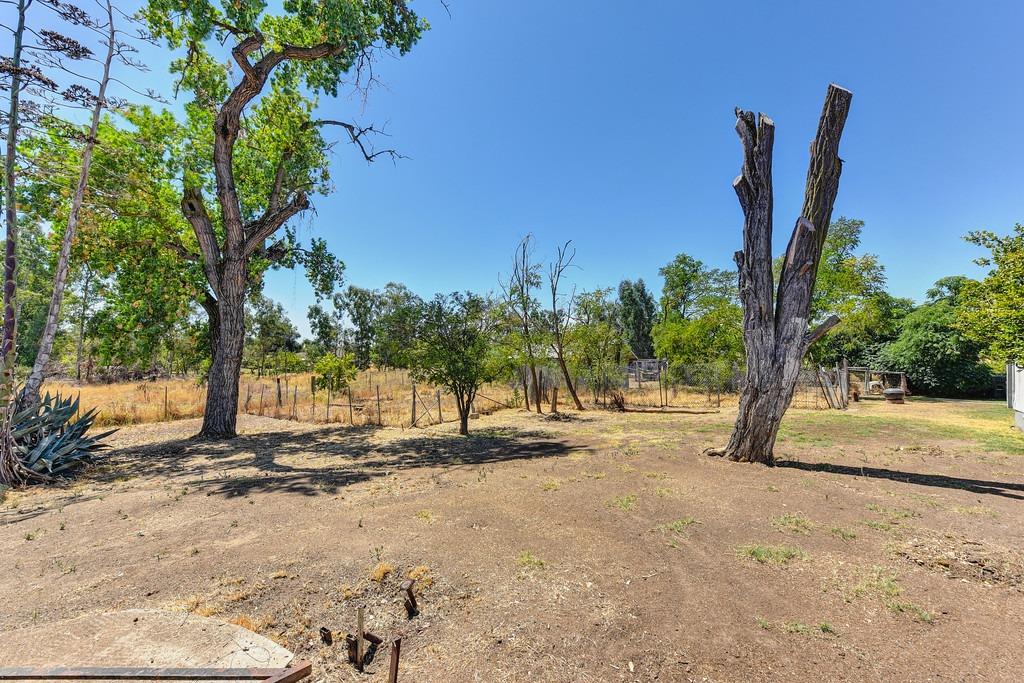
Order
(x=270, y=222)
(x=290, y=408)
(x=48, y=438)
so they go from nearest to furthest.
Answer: (x=48, y=438) → (x=270, y=222) → (x=290, y=408)

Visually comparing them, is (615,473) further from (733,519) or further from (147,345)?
(147,345)

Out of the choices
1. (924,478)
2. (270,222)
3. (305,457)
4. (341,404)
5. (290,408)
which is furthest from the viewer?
(341,404)

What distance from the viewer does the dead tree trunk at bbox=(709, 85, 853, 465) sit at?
7.37 meters

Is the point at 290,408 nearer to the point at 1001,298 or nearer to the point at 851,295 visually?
the point at 1001,298

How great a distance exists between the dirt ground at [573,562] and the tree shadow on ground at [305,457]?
3.7 inches

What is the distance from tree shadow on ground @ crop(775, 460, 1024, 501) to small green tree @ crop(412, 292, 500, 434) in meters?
7.05

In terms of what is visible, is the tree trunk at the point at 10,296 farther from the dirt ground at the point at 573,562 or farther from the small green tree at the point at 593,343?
the small green tree at the point at 593,343

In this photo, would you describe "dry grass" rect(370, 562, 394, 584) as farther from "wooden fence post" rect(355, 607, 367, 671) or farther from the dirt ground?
"wooden fence post" rect(355, 607, 367, 671)

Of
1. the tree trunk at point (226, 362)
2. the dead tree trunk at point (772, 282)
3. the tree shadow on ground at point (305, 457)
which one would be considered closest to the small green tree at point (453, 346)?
the tree shadow on ground at point (305, 457)

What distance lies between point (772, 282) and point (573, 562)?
6.49m

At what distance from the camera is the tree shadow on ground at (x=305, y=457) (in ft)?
20.9

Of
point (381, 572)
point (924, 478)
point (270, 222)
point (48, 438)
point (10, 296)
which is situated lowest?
point (924, 478)

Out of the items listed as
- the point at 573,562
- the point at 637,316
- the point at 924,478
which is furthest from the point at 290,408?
the point at 637,316

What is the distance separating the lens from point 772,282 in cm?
755
